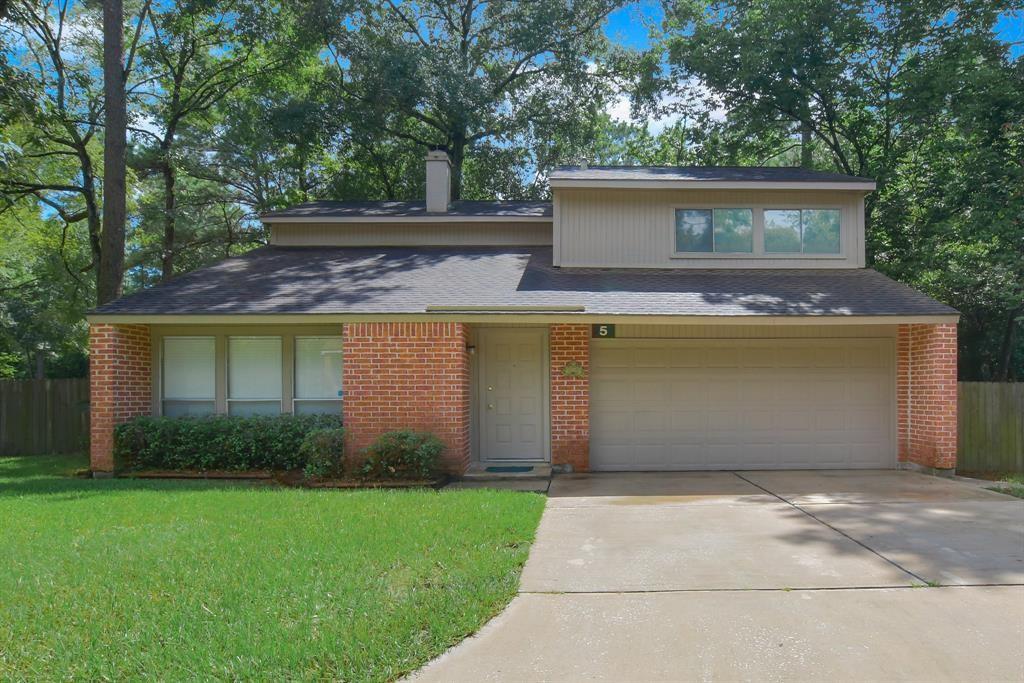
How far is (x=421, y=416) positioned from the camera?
9.62 meters

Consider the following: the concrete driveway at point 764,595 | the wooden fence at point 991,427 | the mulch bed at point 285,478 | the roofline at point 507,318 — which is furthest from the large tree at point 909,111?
the mulch bed at point 285,478

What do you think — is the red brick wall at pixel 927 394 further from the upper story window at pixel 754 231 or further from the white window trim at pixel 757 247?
the upper story window at pixel 754 231

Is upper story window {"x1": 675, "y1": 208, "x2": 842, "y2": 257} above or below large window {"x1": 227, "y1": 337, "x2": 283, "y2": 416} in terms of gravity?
above

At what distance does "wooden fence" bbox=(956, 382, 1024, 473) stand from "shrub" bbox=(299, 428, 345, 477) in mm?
10936

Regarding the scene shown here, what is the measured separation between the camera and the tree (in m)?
18.4

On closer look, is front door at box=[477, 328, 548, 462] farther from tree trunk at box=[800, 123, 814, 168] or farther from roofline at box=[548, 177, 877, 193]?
tree trunk at box=[800, 123, 814, 168]

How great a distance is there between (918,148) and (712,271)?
322 inches

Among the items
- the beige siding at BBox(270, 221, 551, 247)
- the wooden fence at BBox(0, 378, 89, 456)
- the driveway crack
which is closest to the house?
the beige siding at BBox(270, 221, 551, 247)

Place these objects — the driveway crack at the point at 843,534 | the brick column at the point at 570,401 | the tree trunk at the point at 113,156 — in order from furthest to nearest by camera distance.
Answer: the tree trunk at the point at 113,156, the brick column at the point at 570,401, the driveway crack at the point at 843,534

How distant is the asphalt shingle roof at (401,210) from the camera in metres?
13.9

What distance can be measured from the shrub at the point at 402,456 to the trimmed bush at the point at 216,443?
1008 millimetres

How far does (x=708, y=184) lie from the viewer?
11.8m

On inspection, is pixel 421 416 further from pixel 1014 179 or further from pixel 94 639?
pixel 1014 179

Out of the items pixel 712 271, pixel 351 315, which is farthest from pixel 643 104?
pixel 351 315
